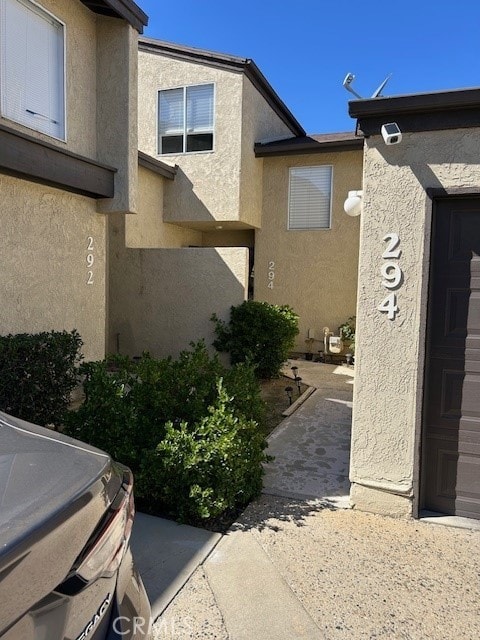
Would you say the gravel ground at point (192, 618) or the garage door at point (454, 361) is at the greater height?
the garage door at point (454, 361)

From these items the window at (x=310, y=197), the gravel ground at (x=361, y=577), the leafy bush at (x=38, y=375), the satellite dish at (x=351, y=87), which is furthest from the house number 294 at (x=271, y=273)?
the gravel ground at (x=361, y=577)

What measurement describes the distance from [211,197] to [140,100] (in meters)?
3.78

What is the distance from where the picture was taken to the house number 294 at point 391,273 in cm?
396

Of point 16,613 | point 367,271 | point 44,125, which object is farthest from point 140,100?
point 16,613

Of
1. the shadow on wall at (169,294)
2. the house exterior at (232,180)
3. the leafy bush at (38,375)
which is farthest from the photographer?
the house exterior at (232,180)

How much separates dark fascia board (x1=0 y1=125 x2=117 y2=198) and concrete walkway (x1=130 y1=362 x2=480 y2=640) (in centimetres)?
466

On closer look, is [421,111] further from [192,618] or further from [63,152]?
[63,152]

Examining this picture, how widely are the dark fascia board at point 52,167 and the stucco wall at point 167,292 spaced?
2783mm

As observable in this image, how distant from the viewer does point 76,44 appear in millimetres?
7055

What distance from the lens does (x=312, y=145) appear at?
12.6 meters

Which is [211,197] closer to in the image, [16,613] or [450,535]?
[450,535]

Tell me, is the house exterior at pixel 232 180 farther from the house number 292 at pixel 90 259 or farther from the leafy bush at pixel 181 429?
the leafy bush at pixel 181 429

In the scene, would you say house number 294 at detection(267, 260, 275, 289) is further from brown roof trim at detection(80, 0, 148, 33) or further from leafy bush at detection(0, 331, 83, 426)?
leafy bush at detection(0, 331, 83, 426)

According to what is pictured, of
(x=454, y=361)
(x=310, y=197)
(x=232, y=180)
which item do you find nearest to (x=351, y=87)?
(x=454, y=361)
